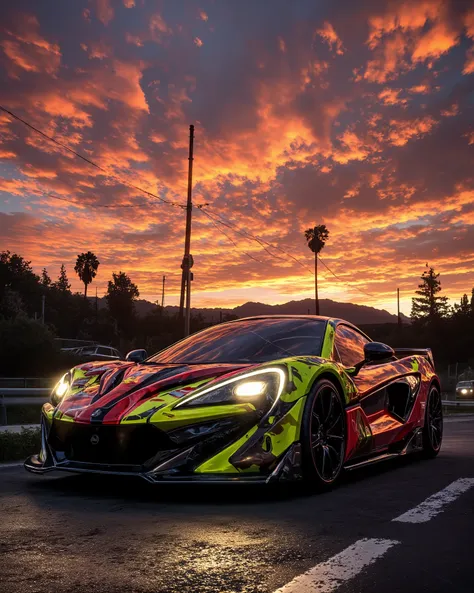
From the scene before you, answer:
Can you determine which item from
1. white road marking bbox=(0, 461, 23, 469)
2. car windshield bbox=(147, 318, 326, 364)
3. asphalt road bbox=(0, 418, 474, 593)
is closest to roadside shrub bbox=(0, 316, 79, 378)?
white road marking bbox=(0, 461, 23, 469)

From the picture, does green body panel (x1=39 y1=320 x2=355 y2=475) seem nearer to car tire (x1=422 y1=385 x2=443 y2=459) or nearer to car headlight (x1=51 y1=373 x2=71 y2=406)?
car headlight (x1=51 y1=373 x2=71 y2=406)

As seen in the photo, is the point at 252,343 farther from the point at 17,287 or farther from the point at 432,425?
the point at 17,287

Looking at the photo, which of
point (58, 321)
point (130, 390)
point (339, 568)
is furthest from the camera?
point (58, 321)

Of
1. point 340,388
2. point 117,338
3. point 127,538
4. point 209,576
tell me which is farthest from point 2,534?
point 117,338

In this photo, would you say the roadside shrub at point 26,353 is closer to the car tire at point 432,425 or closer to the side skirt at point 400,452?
the car tire at point 432,425

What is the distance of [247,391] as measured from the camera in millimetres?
5184

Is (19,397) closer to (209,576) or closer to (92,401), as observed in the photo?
(92,401)

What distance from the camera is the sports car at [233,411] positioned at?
496 centimetres

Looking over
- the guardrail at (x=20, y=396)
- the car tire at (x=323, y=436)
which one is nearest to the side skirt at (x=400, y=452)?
the car tire at (x=323, y=436)

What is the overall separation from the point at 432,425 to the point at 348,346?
1.91m

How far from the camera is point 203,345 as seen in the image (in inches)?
264

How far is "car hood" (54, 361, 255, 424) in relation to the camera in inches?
201

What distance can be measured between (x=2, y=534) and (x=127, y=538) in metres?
0.69

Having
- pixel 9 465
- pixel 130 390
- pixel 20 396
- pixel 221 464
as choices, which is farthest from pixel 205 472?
pixel 20 396
